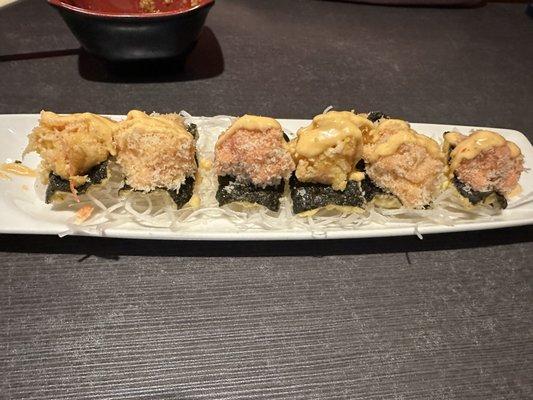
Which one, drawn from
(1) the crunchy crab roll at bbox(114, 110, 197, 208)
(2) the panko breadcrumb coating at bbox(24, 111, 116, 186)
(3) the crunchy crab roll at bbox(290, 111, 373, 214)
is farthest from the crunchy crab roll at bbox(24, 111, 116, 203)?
(3) the crunchy crab roll at bbox(290, 111, 373, 214)

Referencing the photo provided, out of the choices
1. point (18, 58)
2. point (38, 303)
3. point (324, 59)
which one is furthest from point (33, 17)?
point (38, 303)

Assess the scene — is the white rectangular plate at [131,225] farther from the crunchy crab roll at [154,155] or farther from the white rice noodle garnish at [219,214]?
the crunchy crab roll at [154,155]

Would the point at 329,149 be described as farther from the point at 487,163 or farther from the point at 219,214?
the point at 487,163

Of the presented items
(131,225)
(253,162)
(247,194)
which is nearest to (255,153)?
(253,162)

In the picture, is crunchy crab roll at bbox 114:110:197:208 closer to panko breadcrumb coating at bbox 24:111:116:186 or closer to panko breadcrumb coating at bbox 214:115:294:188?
panko breadcrumb coating at bbox 24:111:116:186

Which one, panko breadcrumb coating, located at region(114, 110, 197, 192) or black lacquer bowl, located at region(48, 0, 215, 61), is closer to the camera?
panko breadcrumb coating, located at region(114, 110, 197, 192)

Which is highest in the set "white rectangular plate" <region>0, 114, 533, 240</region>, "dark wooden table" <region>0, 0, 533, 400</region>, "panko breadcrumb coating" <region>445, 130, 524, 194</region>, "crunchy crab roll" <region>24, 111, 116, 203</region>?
"panko breadcrumb coating" <region>445, 130, 524, 194</region>

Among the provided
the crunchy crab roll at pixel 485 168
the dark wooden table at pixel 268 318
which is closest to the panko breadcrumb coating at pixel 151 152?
the dark wooden table at pixel 268 318
